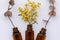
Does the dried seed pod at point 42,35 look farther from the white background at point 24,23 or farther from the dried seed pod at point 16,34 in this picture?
the dried seed pod at point 16,34

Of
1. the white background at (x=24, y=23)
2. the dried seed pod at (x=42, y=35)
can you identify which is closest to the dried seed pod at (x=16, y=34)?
the white background at (x=24, y=23)

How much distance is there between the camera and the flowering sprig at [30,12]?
159 centimetres

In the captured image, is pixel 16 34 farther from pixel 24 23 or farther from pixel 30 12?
pixel 30 12

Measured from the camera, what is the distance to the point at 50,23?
172 cm

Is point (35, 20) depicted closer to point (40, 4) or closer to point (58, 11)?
point (40, 4)

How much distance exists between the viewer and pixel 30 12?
1.62 m

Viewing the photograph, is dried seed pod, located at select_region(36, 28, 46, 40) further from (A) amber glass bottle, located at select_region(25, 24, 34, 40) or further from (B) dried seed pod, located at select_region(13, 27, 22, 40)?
(B) dried seed pod, located at select_region(13, 27, 22, 40)

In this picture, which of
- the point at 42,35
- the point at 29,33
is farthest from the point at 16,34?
the point at 42,35

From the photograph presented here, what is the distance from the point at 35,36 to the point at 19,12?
32cm

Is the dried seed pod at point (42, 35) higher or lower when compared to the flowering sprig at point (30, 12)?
lower

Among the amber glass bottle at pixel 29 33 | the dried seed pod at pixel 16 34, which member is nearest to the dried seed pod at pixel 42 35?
the amber glass bottle at pixel 29 33

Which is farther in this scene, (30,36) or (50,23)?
(50,23)

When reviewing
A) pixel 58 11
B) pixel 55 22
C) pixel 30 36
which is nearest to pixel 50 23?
pixel 55 22

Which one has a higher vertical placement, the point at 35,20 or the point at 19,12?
the point at 19,12
